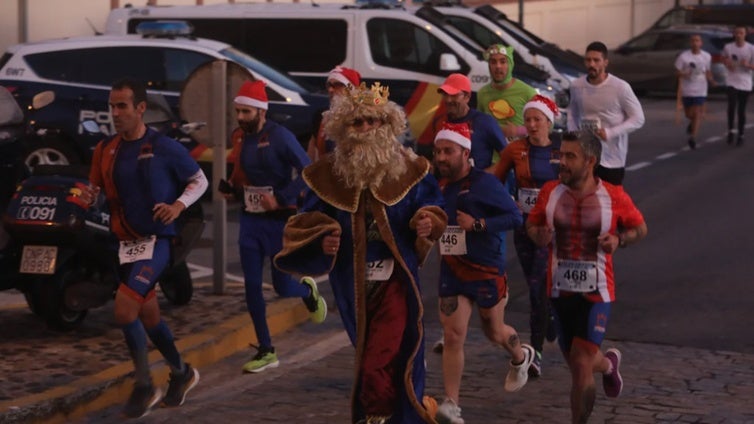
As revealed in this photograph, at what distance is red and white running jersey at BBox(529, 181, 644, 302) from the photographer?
7883mm

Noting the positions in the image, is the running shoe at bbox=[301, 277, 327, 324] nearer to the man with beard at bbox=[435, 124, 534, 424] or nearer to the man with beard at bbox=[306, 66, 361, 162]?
the man with beard at bbox=[306, 66, 361, 162]

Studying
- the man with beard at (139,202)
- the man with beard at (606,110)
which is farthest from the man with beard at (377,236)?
the man with beard at (606,110)

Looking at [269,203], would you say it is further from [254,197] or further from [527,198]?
[527,198]

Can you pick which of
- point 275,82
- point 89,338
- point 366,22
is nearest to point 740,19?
point 366,22

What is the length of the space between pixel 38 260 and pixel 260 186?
1371 millimetres

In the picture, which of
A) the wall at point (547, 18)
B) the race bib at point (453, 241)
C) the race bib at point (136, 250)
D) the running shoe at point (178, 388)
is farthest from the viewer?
the wall at point (547, 18)

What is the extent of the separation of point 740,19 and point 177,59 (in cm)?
2765

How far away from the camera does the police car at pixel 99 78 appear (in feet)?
57.6

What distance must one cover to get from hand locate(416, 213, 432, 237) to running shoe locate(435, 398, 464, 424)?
4.65ft

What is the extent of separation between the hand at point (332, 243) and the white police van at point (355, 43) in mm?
12245

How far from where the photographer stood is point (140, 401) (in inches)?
348

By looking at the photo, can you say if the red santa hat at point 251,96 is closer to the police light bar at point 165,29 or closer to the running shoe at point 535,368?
the running shoe at point 535,368

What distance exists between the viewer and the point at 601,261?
7.93 metres

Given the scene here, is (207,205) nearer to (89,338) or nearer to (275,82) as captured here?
(275,82)
